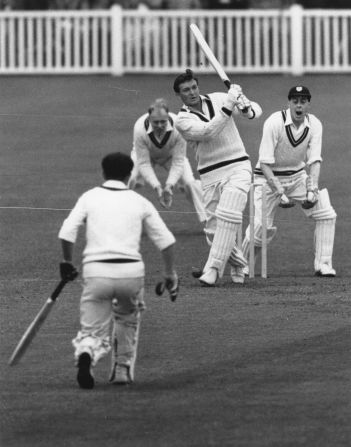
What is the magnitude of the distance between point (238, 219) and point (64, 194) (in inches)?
268

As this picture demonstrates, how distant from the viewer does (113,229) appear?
31.4 feet

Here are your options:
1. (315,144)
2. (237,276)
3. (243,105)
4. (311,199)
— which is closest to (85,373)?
(243,105)

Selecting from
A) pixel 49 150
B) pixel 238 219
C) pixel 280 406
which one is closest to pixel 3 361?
pixel 280 406

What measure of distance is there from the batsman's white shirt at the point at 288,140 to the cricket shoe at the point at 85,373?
5.51 metres

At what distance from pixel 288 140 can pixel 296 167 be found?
0.33 meters

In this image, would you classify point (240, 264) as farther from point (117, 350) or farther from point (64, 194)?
point (64, 194)

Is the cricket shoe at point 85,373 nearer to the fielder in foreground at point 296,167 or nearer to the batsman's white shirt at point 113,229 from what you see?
the batsman's white shirt at point 113,229

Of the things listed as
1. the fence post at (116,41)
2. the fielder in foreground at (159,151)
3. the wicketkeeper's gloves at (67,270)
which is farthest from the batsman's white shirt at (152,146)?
the fence post at (116,41)

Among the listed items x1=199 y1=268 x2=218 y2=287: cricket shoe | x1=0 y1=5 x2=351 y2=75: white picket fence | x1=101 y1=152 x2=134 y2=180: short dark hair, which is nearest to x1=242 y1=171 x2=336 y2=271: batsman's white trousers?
x1=199 y1=268 x2=218 y2=287: cricket shoe

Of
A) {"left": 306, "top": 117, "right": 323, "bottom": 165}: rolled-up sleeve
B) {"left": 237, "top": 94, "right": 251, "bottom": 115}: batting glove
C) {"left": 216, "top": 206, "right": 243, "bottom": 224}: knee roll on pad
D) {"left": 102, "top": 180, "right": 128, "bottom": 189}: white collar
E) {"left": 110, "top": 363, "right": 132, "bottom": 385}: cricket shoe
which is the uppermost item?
{"left": 237, "top": 94, "right": 251, "bottom": 115}: batting glove

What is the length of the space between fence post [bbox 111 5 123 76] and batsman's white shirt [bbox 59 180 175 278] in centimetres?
2014

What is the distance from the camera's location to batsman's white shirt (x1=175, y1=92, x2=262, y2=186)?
45.4ft

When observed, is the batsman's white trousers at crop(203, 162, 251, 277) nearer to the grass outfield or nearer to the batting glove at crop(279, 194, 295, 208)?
the grass outfield

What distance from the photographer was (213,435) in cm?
860
